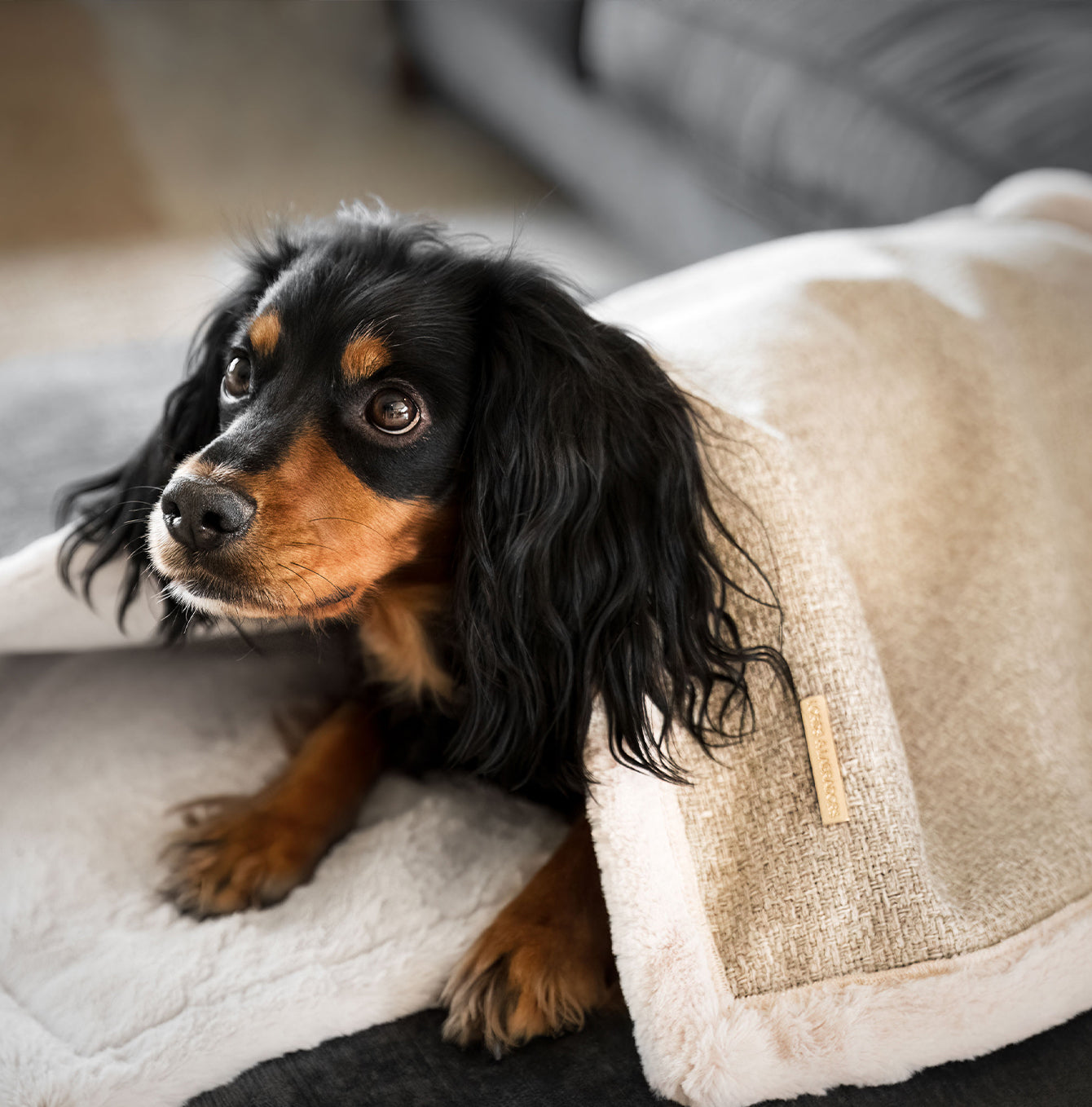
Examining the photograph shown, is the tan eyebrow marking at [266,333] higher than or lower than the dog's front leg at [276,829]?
higher

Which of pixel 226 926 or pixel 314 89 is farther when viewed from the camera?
pixel 314 89

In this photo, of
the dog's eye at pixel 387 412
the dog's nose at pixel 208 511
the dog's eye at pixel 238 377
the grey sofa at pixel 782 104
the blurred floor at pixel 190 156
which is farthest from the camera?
the blurred floor at pixel 190 156

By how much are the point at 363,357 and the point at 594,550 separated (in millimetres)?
312

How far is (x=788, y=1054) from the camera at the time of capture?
1.02 m

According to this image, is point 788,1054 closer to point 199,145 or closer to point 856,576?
point 856,576

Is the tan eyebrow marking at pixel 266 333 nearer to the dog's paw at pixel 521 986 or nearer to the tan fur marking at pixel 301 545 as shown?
the tan fur marking at pixel 301 545

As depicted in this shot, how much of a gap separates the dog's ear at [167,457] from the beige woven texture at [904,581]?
523 millimetres

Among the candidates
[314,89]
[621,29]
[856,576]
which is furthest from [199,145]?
[856,576]

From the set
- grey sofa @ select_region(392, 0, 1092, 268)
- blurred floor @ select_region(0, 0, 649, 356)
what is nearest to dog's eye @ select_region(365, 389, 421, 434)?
grey sofa @ select_region(392, 0, 1092, 268)

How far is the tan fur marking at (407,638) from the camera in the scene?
49.6 inches

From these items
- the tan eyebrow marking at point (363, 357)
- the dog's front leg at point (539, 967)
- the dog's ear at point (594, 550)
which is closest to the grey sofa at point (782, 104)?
the dog's ear at point (594, 550)

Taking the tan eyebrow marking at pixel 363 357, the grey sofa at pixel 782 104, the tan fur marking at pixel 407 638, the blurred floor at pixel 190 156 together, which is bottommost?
the tan fur marking at pixel 407 638

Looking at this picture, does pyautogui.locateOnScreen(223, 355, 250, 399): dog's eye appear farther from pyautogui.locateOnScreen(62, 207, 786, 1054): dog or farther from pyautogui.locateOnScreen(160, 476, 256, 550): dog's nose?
pyautogui.locateOnScreen(160, 476, 256, 550): dog's nose

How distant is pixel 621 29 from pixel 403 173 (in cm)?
140
